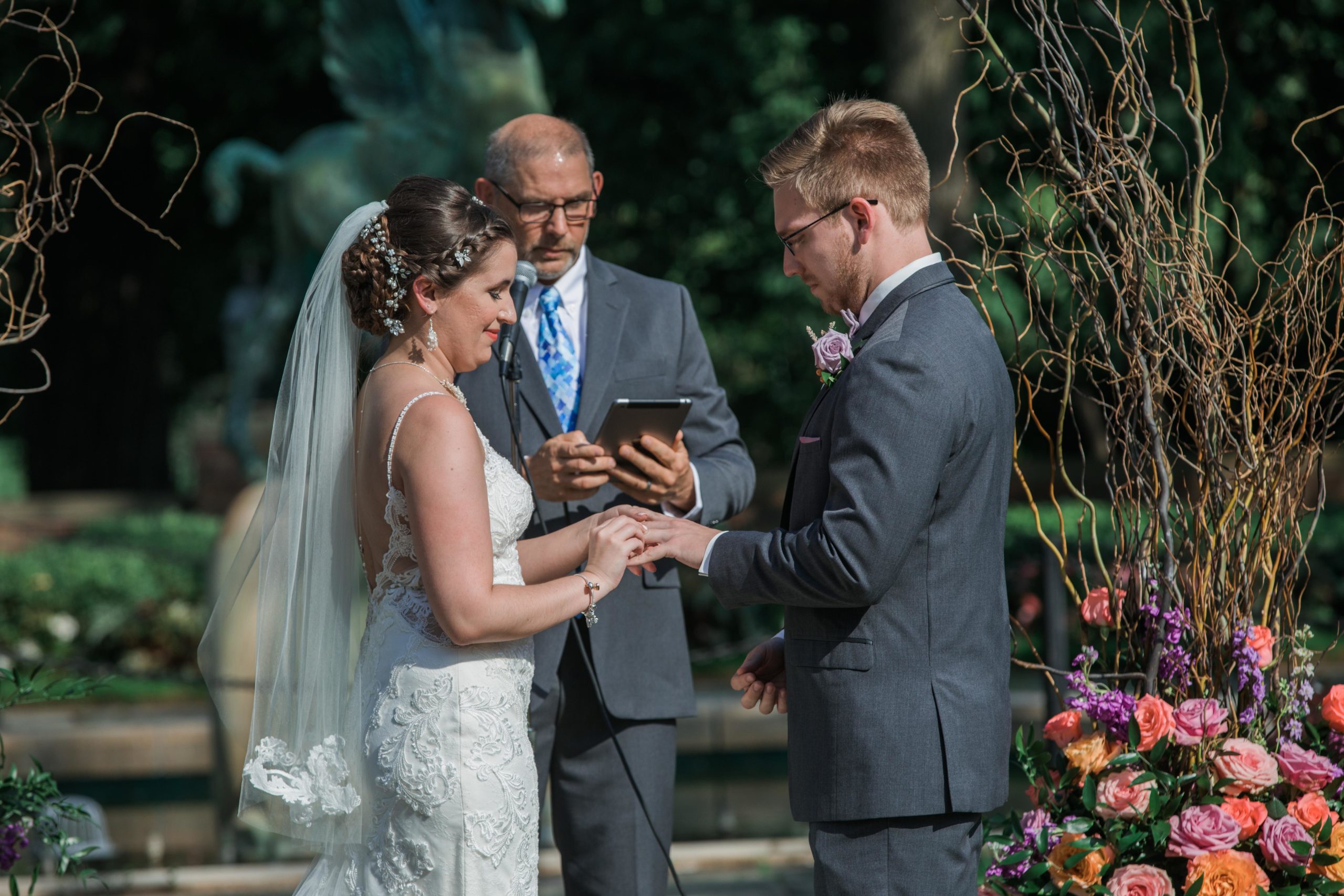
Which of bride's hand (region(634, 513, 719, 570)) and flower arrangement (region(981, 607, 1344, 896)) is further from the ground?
bride's hand (region(634, 513, 719, 570))

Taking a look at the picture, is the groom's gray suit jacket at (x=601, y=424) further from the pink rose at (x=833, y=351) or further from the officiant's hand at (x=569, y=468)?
the pink rose at (x=833, y=351)

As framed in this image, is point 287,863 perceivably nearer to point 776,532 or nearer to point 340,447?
point 340,447

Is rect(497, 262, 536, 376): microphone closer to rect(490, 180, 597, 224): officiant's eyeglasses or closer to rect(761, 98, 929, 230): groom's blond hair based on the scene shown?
rect(490, 180, 597, 224): officiant's eyeglasses

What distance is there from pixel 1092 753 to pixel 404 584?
62.5 inches

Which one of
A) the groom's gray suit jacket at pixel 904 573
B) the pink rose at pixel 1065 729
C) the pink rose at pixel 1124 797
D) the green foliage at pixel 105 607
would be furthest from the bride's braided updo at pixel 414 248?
the green foliage at pixel 105 607

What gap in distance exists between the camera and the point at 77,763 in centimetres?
679

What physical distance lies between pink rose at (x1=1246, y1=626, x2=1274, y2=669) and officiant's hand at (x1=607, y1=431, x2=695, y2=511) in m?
1.40

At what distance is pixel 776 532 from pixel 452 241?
36.9 inches

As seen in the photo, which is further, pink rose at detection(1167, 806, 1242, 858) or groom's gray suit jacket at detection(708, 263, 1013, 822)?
pink rose at detection(1167, 806, 1242, 858)

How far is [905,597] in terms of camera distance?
8.11ft

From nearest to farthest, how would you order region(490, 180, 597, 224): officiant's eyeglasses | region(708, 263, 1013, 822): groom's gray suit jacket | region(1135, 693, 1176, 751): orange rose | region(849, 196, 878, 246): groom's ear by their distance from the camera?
region(708, 263, 1013, 822): groom's gray suit jacket
region(849, 196, 878, 246): groom's ear
region(1135, 693, 1176, 751): orange rose
region(490, 180, 597, 224): officiant's eyeglasses

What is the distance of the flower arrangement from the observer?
2785 millimetres

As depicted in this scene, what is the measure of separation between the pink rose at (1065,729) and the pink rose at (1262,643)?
43 centimetres

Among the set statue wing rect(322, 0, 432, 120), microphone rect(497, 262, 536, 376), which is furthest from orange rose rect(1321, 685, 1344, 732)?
statue wing rect(322, 0, 432, 120)
